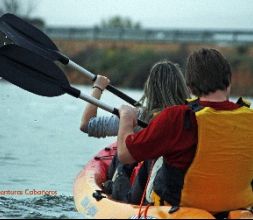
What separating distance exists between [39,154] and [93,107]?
205 inches

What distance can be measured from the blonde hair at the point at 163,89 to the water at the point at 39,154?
1.08 meters

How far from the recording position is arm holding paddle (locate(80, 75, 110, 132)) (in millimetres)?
5488

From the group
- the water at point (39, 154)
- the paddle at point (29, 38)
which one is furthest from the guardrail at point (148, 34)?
the paddle at point (29, 38)

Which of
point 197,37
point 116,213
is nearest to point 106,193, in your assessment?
point 116,213

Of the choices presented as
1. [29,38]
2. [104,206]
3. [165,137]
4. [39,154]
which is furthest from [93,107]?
[39,154]

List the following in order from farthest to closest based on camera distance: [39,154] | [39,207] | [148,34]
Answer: [148,34]
[39,154]
[39,207]

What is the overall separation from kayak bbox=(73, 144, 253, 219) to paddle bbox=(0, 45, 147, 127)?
816 mm

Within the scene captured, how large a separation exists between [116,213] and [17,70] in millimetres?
1524

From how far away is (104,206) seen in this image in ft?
15.9

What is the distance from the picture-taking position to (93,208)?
5.04m

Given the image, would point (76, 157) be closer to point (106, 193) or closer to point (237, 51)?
point (106, 193)

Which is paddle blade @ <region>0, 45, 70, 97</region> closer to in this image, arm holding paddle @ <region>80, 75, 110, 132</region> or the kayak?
arm holding paddle @ <region>80, 75, 110, 132</region>

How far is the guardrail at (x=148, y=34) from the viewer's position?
122 ft

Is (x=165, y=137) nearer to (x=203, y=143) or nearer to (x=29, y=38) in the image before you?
(x=203, y=143)
